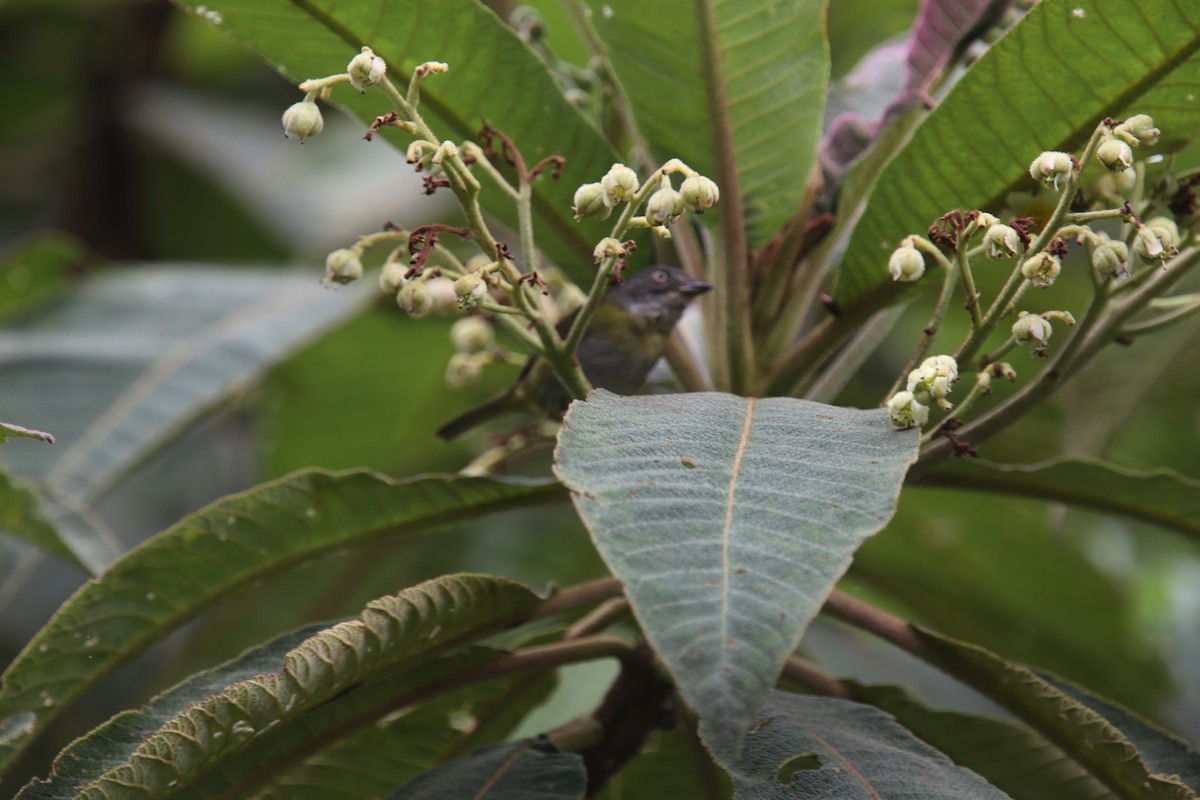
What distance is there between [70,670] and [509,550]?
1869mm

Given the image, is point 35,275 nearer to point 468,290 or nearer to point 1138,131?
point 468,290

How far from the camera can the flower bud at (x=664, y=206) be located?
4.08 feet

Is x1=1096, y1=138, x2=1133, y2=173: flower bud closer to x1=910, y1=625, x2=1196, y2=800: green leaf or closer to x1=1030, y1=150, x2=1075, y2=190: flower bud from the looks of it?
x1=1030, y1=150, x2=1075, y2=190: flower bud

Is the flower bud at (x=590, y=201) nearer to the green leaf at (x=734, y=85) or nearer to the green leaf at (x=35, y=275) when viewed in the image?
the green leaf at (x=734, y=85)

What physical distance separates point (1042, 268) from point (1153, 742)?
598 millimetres

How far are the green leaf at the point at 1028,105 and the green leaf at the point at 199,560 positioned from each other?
518mm

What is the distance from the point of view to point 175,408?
2135mm

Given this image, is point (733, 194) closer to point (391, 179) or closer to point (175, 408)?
point (175, 408)

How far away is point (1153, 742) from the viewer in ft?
4.77

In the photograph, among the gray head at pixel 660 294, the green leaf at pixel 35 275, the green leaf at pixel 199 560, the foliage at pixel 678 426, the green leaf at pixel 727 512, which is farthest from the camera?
the green leaf at pixel 35 275

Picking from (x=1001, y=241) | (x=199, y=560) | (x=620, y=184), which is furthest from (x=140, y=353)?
(x=1001, y=241)

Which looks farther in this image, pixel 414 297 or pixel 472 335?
pixel 472 335

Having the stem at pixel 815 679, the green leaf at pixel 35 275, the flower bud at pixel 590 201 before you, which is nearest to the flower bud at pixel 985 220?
the flower bud at pixel 590 201

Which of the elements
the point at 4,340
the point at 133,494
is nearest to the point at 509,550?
the point at 133,494
